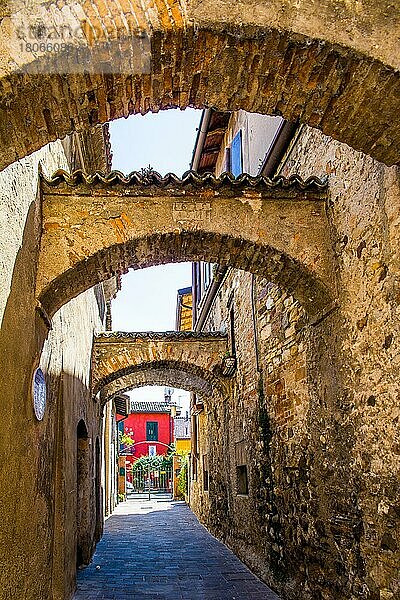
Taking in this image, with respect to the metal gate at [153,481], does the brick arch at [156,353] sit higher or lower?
higher

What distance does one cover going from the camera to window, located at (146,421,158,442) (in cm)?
3831

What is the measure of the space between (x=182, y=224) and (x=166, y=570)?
5202 millimetres

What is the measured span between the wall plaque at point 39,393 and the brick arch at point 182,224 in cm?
64

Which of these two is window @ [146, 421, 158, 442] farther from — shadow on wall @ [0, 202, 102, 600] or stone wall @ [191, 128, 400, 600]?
shadow on wall @ [0, 202, 102, 600]

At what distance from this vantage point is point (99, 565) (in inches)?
331

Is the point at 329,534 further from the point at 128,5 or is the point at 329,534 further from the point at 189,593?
the point at 128,5

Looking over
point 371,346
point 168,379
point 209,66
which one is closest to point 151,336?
point 168,379

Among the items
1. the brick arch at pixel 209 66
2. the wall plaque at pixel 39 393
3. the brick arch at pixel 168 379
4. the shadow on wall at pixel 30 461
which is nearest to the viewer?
the brick arch at pixel 209 66

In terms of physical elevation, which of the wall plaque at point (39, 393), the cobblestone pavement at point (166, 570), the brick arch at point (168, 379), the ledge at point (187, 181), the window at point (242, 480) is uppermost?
the ledge at point (187, 181)

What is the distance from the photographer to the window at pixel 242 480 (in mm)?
8870

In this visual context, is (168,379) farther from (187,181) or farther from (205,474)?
(187,181)

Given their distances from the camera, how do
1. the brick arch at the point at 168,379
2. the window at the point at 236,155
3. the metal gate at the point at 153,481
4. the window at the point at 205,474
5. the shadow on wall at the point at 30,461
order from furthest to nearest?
the metal gate at the point at 153,481
the window at the point at 205,474
the brick arch at the point at 168,379
the window at the point at 236,155
the shadow on wall at the point at 30,461

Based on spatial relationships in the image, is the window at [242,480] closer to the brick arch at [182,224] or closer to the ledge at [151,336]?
the ledge at [151,336]

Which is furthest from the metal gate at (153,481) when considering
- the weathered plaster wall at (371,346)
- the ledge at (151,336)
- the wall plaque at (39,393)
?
the weathered plaster wall at (371,346)
